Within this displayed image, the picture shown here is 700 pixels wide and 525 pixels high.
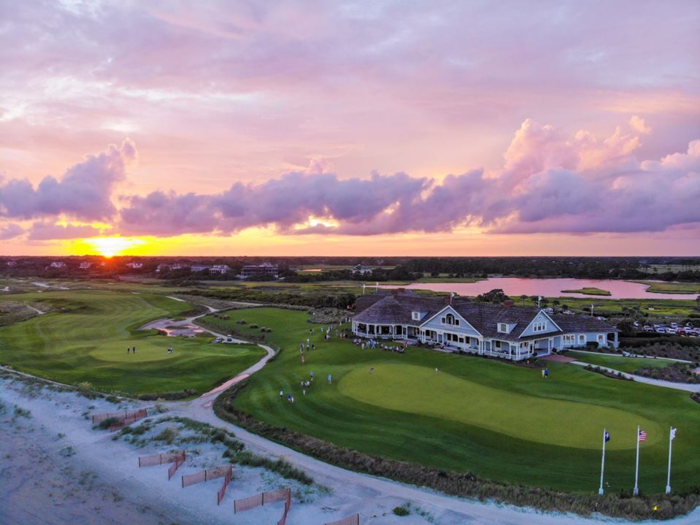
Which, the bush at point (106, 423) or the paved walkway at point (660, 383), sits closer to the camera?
the bush at point (106, 423)

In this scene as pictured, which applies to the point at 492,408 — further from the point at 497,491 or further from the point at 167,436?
the point at 167,436

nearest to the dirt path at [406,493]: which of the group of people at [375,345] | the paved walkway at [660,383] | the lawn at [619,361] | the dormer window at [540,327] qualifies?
the paved walkway at [660,383]

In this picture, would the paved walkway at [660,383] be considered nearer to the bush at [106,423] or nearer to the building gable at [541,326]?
the building gable at [541,326]

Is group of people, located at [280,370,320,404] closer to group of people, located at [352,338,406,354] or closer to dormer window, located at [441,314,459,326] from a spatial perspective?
group of people, located at [352,338,406,354]

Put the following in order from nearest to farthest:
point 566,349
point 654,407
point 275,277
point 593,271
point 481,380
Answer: point 654,407
point 481,380
point 566,349
point 275,277
point 593,271

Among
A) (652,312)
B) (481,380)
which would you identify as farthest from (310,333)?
(652,312)

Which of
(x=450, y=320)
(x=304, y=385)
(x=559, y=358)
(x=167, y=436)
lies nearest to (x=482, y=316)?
(x=450, y=320)

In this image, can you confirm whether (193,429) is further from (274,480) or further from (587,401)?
(587,401)

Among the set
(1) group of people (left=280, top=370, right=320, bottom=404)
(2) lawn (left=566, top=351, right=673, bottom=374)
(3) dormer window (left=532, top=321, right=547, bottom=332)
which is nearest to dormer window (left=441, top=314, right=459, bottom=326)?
(3) dormer window (left=532, top=321, right=547, bottom=332)
